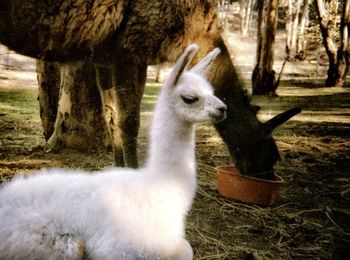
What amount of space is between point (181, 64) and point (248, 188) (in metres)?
1.32

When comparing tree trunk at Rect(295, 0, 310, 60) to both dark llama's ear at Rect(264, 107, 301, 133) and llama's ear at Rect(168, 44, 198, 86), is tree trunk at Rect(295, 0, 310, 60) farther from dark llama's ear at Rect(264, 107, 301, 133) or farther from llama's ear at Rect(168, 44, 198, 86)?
llama's ear at Rect(168, 44, 198, 86)

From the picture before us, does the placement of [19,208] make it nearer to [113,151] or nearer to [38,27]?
[38,27]

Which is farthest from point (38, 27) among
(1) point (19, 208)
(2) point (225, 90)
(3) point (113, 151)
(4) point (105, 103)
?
(1) point (19, 208)

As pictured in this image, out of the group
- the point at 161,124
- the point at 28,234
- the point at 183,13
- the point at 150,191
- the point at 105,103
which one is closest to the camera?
the point at 28,234

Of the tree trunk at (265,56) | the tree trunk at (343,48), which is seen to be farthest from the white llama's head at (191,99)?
the tree trunk at (265,56)

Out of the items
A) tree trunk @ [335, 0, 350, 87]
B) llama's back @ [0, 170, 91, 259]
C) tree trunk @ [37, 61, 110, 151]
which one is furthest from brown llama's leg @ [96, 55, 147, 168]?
tree trunk @ [335, 0, 350, 87]

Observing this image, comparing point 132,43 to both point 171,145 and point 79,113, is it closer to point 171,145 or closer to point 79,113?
point 79,113

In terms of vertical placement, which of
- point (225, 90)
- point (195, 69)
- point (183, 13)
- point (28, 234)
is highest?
point (183, 13)

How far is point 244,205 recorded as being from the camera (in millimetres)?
2900

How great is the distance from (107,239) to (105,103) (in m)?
1.68

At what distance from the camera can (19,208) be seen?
5.11 feet

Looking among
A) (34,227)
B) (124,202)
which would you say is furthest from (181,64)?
(34,227)

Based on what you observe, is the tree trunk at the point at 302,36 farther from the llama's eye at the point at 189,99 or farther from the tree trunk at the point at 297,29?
the llama's eye at the point at 189,99

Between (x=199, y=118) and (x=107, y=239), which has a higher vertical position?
(x=199, y=118)
